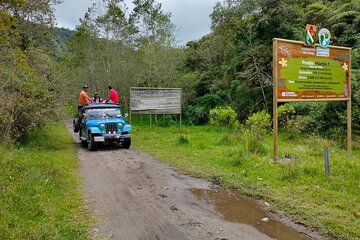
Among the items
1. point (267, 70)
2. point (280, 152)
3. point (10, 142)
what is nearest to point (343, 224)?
point (280, 152)

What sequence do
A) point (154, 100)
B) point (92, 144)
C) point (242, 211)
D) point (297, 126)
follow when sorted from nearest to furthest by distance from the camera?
point (242, 211) → point (92, 144) → point (297, 126) → point (154, 100)

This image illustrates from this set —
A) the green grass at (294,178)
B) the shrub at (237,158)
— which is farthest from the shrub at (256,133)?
the shrub at (237,158)

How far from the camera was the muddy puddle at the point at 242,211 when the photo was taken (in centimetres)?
463

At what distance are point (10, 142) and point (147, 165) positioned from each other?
400cm

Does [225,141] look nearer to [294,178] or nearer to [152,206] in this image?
[294,178]

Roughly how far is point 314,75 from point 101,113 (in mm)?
7828

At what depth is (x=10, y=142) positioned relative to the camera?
9445 millimetres

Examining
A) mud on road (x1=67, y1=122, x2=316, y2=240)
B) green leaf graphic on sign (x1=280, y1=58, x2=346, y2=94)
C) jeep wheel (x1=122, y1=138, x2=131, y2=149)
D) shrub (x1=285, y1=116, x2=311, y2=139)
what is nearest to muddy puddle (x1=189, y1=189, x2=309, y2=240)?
mud on road (x1=67, y1=122, x2=316, y2=240)

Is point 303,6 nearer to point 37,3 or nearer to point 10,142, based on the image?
point 37,3

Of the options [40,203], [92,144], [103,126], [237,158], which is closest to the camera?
[40,203]

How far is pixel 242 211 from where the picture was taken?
18.1 feet

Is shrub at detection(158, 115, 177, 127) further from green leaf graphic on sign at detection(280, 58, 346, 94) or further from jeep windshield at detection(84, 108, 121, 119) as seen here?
green leaf graphic on sign at detection(280, 58, 346, 94)

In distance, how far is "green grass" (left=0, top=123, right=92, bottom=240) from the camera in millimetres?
4273

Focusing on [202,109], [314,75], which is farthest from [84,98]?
[202,109]
